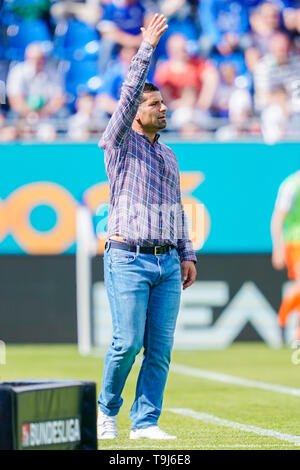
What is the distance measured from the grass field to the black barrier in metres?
1.13

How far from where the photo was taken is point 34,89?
578 inches

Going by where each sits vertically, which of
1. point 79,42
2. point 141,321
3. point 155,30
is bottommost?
point 141,321

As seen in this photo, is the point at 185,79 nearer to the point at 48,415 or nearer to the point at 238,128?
the point at 238,128

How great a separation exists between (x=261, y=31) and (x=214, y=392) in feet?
26.6

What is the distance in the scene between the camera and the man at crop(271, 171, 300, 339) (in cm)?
1335

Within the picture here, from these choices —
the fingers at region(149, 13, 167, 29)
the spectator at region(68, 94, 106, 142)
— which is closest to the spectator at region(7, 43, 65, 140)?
the spectator at region(68, 94, 106, 142)

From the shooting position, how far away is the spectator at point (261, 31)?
51.6 ft

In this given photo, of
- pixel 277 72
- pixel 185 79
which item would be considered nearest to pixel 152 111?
pixel 277 72

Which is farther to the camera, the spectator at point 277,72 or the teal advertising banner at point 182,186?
the spectator at point 277,72

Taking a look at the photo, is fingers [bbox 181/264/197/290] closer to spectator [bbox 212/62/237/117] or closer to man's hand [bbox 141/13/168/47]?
man's hand [bbox 141/13/168/47]

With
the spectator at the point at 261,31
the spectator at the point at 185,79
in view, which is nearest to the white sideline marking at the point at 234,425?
the spectator at the point at 185,79

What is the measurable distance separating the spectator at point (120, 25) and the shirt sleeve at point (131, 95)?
31.6 ft

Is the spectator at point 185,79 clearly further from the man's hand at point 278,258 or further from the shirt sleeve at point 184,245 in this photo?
the shirt sleeve at point 184,245
